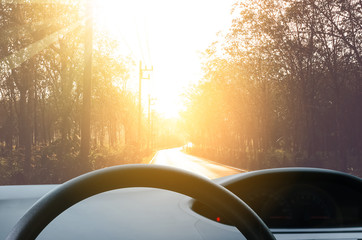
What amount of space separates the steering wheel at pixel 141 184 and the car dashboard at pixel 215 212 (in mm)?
712

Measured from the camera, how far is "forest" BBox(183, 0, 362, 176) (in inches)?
815

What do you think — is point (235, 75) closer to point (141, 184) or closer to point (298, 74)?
point (298, 74)

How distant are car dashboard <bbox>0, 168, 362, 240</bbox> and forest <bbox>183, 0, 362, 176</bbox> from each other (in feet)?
60.6

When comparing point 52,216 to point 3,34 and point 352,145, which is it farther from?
point 352,145

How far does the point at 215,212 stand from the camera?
2.02 metres

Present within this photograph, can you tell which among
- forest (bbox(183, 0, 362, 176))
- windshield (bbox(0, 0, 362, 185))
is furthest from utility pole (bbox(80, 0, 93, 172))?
forest (bbox(183, 0, 362, 176))

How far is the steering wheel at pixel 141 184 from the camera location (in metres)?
0.90

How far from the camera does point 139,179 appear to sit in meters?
1.01

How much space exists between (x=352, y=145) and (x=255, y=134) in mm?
9333

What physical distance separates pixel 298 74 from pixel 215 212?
23192 millimetres

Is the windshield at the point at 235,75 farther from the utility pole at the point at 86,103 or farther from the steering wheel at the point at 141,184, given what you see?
the steering wheel at the point at 141,184

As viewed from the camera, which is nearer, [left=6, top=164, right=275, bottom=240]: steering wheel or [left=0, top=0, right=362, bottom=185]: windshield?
[left=6, top=164, right=275, bottom=240]: steering wheel

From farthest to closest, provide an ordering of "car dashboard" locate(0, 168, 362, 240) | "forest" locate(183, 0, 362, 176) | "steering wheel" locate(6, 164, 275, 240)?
1. "forest" locate(183, 0, 362, 176)
2. "car dashboard" locate(0, 168, 362, 240)
3. "steering wheel" locate(6, 164, 275, 240)

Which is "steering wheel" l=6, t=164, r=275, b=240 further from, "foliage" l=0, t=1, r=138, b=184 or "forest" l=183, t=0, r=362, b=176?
"forest" l=183, t=0, r=362, b=176
